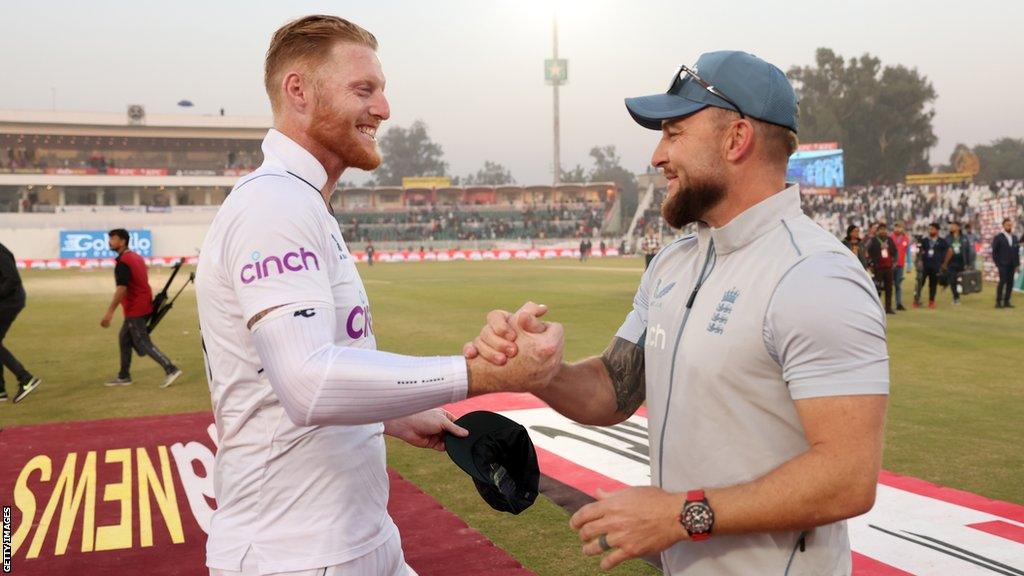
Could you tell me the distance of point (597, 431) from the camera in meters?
8.85

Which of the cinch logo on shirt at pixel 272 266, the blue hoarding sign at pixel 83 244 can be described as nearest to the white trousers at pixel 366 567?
the cinch logo on shirt at pixel 272 266

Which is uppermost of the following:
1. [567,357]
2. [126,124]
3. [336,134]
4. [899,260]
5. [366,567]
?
[126,124]

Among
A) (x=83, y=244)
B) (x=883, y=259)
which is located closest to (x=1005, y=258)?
(x=883, y=259)

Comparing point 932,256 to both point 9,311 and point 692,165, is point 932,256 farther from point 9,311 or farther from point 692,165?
point 692,165

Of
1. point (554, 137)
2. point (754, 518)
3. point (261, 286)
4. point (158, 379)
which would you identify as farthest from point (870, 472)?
point (554, 137)

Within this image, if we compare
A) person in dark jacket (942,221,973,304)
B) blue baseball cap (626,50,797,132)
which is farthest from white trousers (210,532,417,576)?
person in dark jacket (942,221,973,304)

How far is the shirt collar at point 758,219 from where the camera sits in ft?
8.21

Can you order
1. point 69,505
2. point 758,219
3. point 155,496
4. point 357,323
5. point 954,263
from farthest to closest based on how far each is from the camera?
point 954,263 → point 155,496 → point 69,505 → point 357,323 → point 758,219

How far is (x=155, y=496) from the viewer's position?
22.9 ft

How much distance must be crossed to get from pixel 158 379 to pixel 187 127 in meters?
78.0

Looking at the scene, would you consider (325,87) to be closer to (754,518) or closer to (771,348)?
(771,348)

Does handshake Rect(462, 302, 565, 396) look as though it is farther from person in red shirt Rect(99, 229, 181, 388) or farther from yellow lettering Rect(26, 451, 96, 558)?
person in red shirt Rect(99, 229, 181, 388)

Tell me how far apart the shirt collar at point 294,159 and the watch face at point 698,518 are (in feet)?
4.88

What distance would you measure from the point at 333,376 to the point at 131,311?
1164 cm
